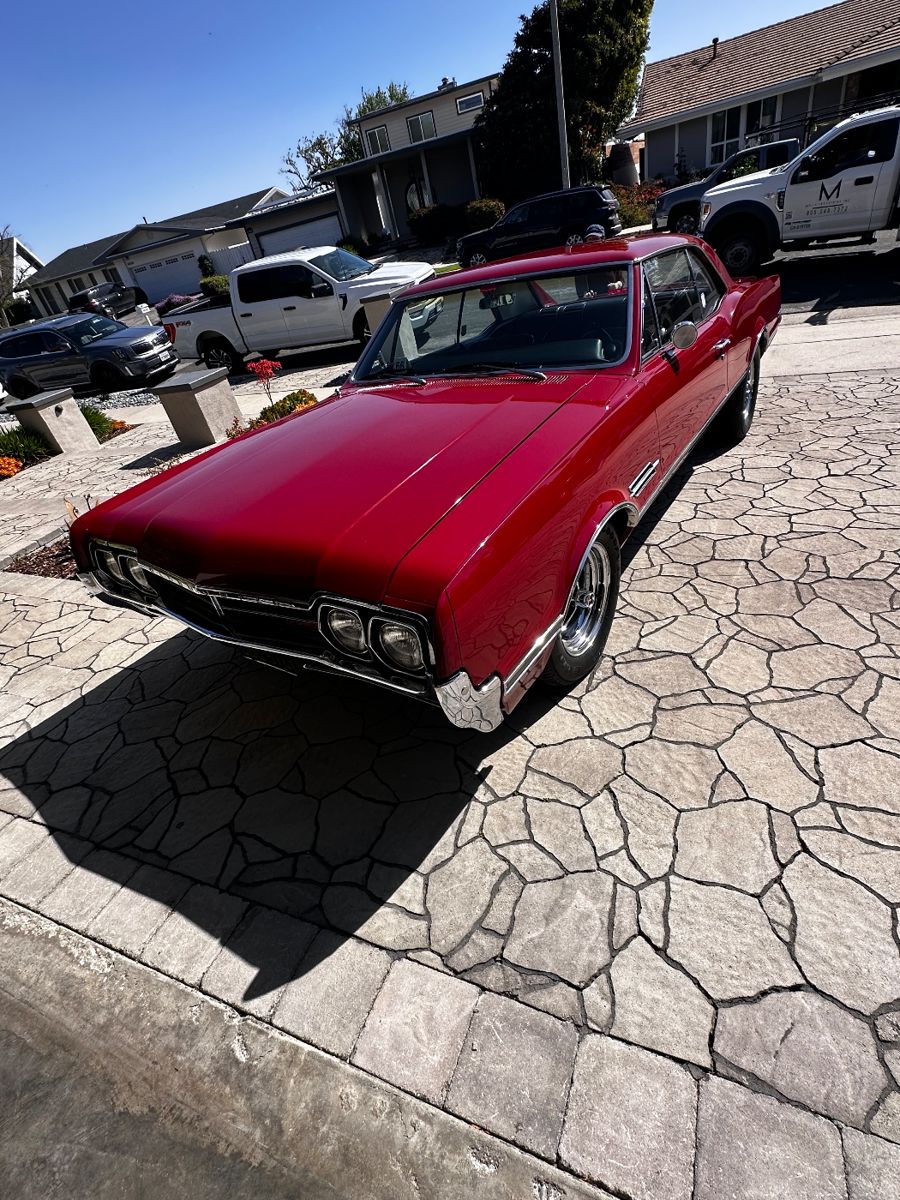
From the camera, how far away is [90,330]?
12.9m

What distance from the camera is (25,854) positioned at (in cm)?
271

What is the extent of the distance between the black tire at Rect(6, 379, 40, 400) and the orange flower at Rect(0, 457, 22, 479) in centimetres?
600

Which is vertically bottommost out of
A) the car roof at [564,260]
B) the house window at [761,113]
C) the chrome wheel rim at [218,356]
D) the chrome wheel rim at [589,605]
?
the chrome wheel rim at [218,356]

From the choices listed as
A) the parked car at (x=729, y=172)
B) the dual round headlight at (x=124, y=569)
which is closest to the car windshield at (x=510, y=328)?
the dual round headlight at (x=124, y=569)

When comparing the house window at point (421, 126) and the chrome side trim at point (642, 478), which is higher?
the house window at point (421, 126)

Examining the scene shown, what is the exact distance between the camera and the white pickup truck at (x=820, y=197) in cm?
920

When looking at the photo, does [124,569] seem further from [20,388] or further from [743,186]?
[20,388]

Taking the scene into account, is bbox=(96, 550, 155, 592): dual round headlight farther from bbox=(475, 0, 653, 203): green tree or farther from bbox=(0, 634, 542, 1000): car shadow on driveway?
bbox=(475, 0, 653, 203): green tree

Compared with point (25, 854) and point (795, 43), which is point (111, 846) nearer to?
point (25, 854)

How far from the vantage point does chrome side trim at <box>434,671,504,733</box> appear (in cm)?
183

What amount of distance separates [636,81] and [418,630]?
3158cm

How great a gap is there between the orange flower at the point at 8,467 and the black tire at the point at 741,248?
1197cm

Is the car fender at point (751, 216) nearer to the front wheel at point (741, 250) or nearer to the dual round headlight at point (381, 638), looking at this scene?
the front wheel at point (741, 250)

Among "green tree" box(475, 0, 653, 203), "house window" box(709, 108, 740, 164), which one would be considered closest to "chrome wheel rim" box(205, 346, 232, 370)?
"green tree" box(475, 0, 653, 203)
